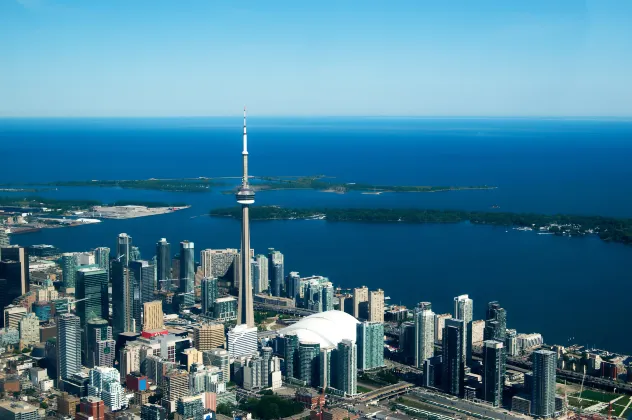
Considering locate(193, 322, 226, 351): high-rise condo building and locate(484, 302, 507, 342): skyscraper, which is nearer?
locate(193, 322, 226, 351): high-rise condo building

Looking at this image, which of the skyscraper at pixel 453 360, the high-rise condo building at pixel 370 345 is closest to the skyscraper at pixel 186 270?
the high-rise condo building at pixel 370 345

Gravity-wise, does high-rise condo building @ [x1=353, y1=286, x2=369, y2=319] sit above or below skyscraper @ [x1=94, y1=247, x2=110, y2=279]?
below

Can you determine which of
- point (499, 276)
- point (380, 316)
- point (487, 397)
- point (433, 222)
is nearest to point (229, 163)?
point (433, 222)

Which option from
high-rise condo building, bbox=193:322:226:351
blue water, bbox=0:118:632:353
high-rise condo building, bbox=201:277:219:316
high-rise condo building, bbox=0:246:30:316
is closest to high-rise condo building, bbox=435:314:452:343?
blue water, bbox=0:118:632:353

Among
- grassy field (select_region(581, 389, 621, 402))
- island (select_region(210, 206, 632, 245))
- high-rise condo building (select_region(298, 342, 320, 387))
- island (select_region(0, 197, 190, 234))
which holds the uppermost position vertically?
island (select_region(0, 197, 190, 234))

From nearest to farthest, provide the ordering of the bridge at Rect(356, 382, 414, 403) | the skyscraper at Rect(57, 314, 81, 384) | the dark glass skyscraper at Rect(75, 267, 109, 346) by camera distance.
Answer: the bridge at Rect(356, 382, 414, 403), the skyscraper at Rect(57, 314, 81, 384), the dark glass skyscraper at Rect(75, 267, 109, 346)

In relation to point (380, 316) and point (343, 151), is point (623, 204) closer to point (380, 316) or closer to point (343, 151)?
point (380, 316)

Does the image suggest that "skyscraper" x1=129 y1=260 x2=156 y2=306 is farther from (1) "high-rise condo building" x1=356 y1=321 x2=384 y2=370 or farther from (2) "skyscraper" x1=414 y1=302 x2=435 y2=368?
(2) "skyscraper" x1=414 y1=302 x2=435 y2=368

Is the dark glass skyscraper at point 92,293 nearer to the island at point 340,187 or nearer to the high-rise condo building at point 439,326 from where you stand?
the high-rise condo building at point 439,326
